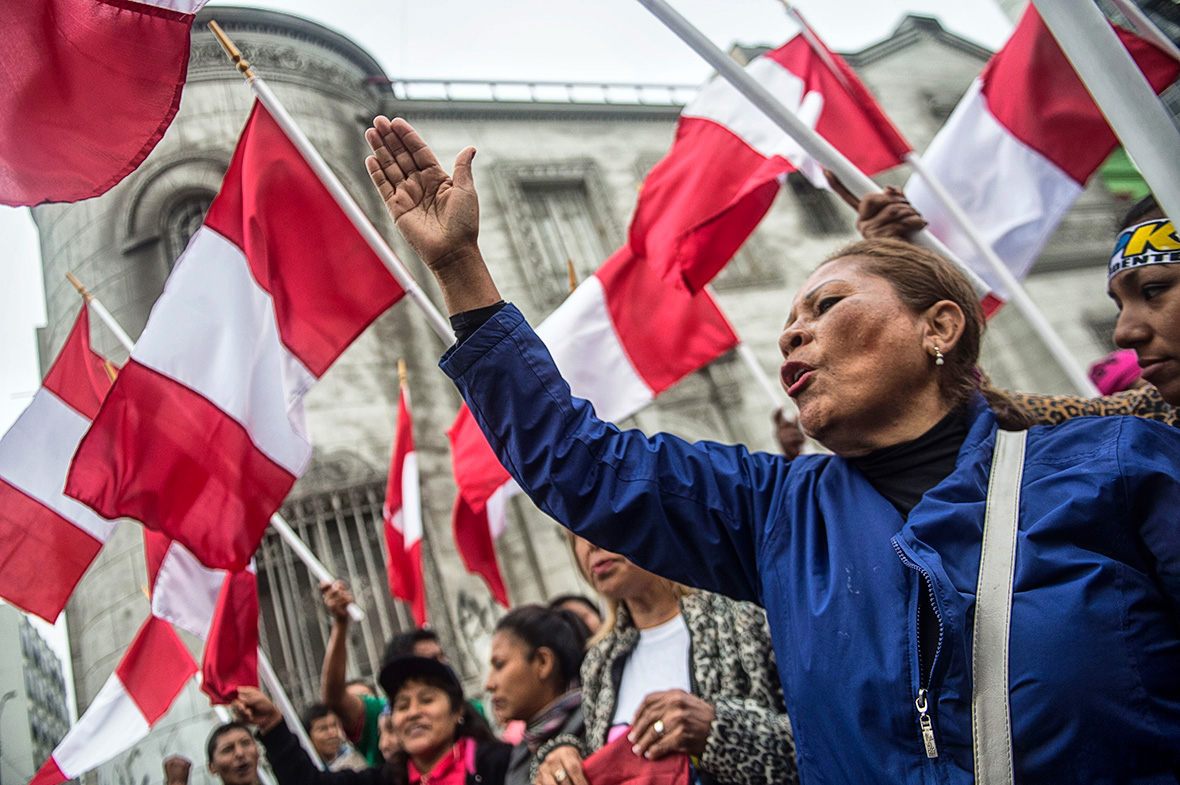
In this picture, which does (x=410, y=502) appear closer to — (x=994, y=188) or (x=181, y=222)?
(x=994, y=188)

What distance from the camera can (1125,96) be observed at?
4.04 ft

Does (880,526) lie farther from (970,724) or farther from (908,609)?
(970,724)

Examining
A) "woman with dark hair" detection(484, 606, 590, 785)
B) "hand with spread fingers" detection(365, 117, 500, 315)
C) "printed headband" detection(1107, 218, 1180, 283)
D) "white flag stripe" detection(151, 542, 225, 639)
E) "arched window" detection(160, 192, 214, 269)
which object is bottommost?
"woman with dark hair" detection(484, 606, 590, 785)

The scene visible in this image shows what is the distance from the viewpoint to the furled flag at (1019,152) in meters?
A: 3.80

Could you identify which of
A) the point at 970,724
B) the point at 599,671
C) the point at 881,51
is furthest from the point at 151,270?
the point at 881,51

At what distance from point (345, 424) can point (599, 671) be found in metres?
6.14

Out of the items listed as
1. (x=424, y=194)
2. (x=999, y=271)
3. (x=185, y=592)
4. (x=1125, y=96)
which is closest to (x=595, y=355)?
(x=999, y=271)

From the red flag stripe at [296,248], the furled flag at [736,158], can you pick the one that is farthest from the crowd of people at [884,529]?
the furled flag at [736,158]

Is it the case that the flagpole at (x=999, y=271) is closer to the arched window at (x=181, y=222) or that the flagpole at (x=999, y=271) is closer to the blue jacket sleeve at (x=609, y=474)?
the blue jacket sleeve at (x=609, y=474)

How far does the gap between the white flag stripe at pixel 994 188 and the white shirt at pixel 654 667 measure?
2.46 metres

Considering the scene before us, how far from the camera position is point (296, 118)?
9.16 m

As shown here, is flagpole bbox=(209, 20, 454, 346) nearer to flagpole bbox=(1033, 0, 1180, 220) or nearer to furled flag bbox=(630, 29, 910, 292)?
furled flag bbox=(630, 29, 910, 292)

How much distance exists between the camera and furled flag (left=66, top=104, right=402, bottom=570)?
2977mm

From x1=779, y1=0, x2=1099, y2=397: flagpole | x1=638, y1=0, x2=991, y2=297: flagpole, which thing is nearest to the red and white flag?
x1=638, y1=0, x2=991, y2=297: flagpole
